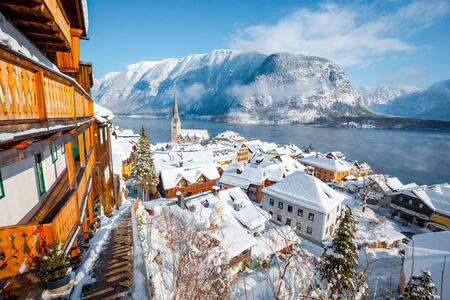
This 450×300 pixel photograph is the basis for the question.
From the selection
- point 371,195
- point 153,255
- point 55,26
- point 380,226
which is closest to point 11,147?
point 55,26

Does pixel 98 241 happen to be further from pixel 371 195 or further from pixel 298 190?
pixel 371 195

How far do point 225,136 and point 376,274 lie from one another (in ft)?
229

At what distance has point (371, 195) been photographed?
3841 cm

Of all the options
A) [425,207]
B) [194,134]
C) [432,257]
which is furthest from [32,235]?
[194,134]

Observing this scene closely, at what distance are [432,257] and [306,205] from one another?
1118 cm

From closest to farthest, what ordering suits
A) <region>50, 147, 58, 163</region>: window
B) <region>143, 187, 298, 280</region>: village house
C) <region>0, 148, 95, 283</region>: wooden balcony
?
<region>0, 148, 95, 283</region>: wooden balcony
<region>50, 147, 58, 163</region>: window
<region>143, 187, 298, 280</region>: village house

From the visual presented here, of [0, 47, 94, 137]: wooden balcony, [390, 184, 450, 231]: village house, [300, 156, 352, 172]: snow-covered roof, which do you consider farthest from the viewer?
[300, 156, 352, 172]: snow-covered roof

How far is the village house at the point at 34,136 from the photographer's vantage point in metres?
2.47

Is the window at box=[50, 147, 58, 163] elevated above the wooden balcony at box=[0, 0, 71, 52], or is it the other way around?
the wooden balcony at box=[0, 0, 71, 52]

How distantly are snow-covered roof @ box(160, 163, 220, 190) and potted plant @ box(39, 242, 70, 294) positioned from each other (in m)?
24.1

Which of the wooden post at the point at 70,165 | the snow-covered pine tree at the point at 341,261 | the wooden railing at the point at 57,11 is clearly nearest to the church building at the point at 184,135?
the snow-covered pine tree at the point at 341,261

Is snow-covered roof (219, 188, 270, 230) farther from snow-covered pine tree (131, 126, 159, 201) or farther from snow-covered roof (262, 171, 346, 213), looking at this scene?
snow-covered pine tree (131, 126, 159, 201)

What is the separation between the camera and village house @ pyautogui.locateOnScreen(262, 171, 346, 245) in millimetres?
24000

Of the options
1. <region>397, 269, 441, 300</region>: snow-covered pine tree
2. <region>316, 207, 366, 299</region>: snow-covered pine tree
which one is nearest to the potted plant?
<region>316, 207, 366, 299</region>: snow-covered pine tree
